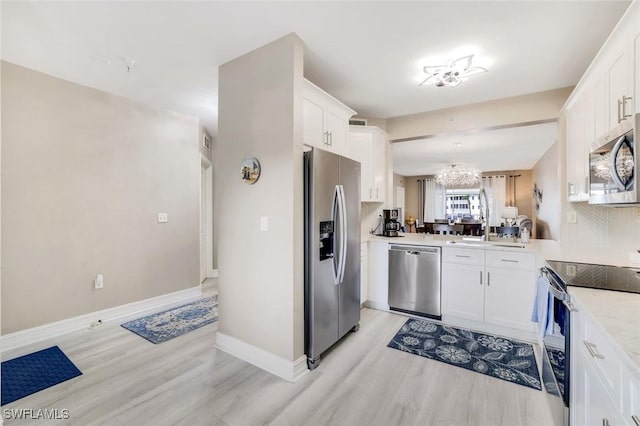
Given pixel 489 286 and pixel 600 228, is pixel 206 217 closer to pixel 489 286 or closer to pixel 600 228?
pixel 489 286

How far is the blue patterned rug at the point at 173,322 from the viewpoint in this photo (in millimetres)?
2850

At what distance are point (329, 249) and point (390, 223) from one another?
1697mm

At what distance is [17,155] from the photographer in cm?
253

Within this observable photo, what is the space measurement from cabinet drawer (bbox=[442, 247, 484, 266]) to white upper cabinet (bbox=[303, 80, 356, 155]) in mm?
1613

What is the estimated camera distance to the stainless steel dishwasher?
319 centimetres

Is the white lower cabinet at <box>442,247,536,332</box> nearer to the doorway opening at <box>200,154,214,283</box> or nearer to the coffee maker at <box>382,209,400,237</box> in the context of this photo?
the coffee maker at <box>382,209,400,237</box>

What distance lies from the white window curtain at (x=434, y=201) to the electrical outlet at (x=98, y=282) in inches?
389

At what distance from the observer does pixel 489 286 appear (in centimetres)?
290

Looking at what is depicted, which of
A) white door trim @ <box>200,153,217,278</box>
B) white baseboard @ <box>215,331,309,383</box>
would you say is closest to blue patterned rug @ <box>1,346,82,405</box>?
white baseboard @ <box>215,331,309,383</box>

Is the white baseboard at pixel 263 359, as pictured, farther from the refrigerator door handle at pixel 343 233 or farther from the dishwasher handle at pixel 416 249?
the dishwasher handle at pixel 416 249

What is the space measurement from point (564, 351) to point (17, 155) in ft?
14.4

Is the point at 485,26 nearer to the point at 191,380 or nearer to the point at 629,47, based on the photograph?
the point at 629,47

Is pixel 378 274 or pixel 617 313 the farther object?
pixel 378 274

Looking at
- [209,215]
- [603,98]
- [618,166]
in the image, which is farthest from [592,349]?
[209,215]
